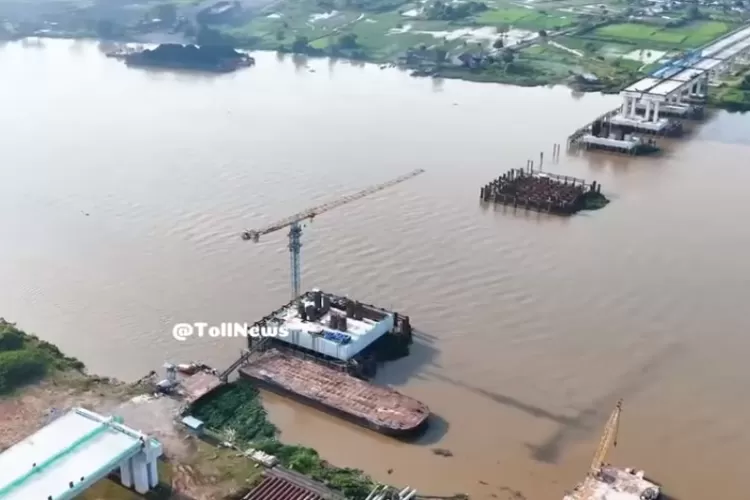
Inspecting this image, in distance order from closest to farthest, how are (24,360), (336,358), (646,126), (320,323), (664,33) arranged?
(24,360) < (336,358) < (320,323) < (646,126) < (664,33)

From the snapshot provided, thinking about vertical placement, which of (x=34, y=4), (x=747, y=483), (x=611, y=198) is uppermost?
(x=34, y=4)

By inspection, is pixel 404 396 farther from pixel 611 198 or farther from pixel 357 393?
pixel 611 198

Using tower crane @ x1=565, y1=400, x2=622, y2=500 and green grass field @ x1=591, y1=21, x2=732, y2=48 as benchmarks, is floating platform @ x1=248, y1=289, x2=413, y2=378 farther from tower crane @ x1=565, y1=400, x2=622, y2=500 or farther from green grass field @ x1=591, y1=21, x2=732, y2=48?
green grass field @ x1=591, y1=21, x2=732, y2=48

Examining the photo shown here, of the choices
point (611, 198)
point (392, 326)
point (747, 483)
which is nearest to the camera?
point (747, 483)

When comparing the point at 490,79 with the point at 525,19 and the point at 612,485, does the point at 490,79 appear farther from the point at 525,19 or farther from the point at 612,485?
the point at 612,485

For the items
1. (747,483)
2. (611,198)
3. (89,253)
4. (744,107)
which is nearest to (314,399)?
(747,483)

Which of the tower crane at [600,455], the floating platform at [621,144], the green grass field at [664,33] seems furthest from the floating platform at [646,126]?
the tower crane at [600,455]

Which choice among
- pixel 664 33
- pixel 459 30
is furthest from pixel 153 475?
pixel 664 33

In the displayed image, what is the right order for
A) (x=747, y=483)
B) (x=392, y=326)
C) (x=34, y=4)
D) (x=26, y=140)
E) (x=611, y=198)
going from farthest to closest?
(x=34, y=4), (x=26, y=140), (x=611, y=198), (x=392, y=326), (x=747, y=483)
